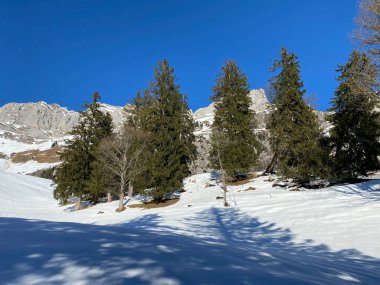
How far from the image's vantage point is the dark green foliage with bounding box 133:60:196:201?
29.3 m

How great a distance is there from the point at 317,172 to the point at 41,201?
4499 cm

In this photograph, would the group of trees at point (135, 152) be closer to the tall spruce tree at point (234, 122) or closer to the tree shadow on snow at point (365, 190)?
the tall spruce tree at point (234, 122)

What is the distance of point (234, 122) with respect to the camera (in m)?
33.1

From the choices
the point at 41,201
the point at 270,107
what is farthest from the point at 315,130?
the point at 41,201

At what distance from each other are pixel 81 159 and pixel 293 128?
22.7 meters

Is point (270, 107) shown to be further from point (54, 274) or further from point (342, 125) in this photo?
point (54, 274)

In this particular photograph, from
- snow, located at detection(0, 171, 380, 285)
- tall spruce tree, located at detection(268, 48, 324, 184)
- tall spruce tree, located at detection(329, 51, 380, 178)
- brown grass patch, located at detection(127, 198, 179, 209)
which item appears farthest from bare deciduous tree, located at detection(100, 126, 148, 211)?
tall spruce tree, located at detection(329, 51, 380, 178)

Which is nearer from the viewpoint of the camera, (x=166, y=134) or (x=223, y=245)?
(x=223, y=245)

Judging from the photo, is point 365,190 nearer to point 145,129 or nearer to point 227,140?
point 227,140

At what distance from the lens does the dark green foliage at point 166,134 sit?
96.1 feet

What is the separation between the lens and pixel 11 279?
8.13 feet

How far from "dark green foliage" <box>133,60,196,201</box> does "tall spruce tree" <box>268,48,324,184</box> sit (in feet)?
32.8

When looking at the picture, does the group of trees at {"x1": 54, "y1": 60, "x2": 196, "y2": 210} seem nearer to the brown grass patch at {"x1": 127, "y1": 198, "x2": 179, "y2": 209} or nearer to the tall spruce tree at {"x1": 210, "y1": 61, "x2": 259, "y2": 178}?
the brown grass patch at {"x1": 127, "y1": 198, "x2": 179, "y2": 209}

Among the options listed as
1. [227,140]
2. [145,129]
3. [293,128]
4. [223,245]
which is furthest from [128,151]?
[223,245]
